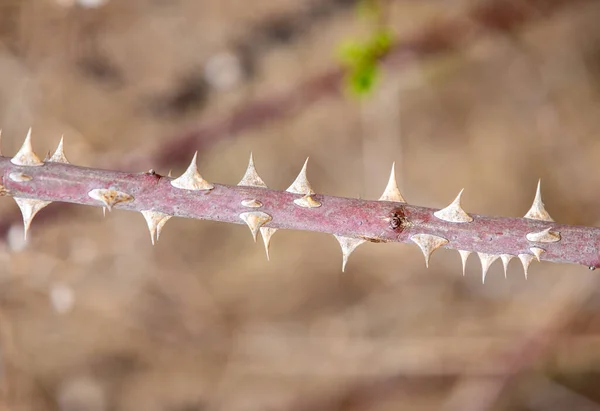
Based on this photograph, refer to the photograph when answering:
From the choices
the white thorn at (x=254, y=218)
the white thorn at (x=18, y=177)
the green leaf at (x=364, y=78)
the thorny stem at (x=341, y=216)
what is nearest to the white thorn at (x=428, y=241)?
the thorny stem at (x=341, y=216)

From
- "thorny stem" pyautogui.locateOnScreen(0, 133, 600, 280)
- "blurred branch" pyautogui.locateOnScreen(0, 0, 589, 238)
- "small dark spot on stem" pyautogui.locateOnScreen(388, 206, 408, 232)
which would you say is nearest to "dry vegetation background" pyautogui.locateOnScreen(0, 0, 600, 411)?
"blurred branch" pyautogui.locateOnScreen(0, 0, 589, 238)

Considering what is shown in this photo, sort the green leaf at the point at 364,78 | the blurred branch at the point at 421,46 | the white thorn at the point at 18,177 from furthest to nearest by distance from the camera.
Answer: the blurred branch at the point at 421,46, the green leaf at the point at 364,78, the white thorn at the point at 18,177

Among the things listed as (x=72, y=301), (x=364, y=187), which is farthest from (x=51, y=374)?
(x=364, y=187)

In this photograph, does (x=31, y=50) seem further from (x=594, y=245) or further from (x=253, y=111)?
(x=594, y=245)

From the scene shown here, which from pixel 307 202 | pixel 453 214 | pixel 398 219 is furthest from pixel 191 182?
pixel 453 214

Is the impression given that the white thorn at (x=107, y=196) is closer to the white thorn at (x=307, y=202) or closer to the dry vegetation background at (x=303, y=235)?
the white thorn at (x=307, y=202)

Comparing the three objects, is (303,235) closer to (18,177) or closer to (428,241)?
(428,241)
